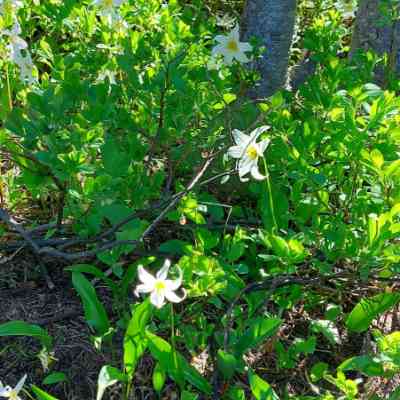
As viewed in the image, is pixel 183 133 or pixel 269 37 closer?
pixel 183 133

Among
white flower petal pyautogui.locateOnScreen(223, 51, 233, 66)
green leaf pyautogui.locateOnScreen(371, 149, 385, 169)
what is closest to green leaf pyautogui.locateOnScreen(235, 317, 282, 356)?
green leaf pyautogui.locateOnScreen(371, 149, 385, 169)

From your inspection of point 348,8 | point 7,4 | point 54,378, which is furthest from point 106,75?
point 348,8

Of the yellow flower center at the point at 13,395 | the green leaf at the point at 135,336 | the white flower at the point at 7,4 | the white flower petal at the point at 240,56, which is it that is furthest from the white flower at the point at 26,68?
the yellow flower center at the point at 13,395

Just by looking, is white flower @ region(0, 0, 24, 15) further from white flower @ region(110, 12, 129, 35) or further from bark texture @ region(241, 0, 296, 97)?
bark texture @ region(241, 0, 296, 97)

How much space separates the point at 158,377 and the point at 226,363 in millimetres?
195

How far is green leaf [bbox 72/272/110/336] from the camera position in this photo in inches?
76.6

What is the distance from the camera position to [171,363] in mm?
1791

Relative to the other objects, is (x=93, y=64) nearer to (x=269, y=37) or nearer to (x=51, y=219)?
(x=51, y=219)

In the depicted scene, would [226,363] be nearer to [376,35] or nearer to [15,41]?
[15,41]

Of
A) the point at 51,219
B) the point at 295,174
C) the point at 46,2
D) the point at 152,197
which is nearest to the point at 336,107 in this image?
the point at 295,174

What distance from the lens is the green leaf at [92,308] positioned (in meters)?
1.95

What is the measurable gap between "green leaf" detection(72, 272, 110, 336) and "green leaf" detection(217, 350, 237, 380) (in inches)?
15.1

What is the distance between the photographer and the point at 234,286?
1.97 metres

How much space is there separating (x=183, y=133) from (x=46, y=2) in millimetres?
1093
